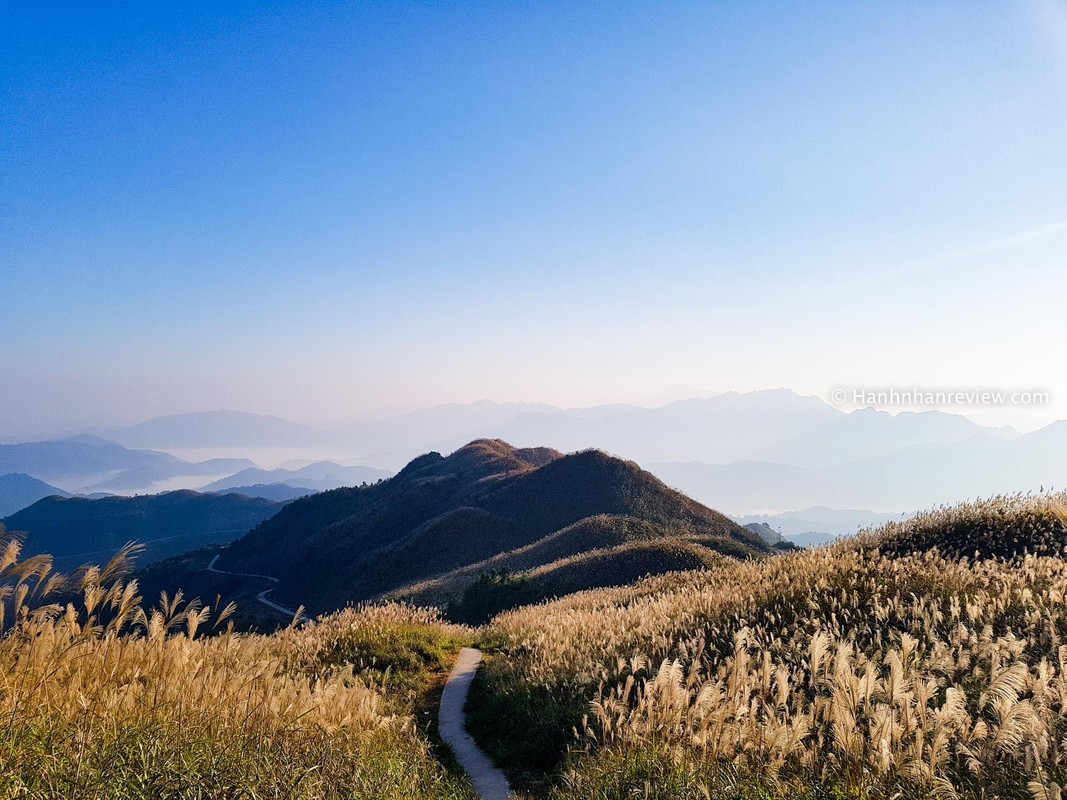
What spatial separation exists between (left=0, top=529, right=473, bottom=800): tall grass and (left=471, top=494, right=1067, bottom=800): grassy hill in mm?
1994

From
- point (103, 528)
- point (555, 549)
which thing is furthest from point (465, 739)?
point (103, 528)

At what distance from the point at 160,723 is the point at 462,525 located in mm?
67091

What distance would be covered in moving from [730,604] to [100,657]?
361 inches

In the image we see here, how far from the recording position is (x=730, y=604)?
37.5 ft

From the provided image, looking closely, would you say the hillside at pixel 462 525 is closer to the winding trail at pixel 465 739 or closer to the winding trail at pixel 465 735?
the winding trail at pixel 465 735

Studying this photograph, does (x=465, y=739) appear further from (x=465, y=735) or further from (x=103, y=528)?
(x=103, y=528)

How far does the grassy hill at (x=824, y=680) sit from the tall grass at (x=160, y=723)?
6.54 ft

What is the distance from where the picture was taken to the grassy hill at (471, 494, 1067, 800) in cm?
443

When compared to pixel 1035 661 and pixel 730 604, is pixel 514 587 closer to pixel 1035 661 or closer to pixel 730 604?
pixel 730 604

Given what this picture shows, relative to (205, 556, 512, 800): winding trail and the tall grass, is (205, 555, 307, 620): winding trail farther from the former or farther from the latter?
the tall grass

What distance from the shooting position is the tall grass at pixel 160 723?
4527 millimetres

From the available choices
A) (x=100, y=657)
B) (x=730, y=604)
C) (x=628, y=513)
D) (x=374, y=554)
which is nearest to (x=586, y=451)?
(x=628, y=513)

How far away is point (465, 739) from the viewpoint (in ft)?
34.2

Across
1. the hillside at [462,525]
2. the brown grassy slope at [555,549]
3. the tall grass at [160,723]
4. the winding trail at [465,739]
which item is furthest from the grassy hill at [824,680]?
the hillside at [462,525]
